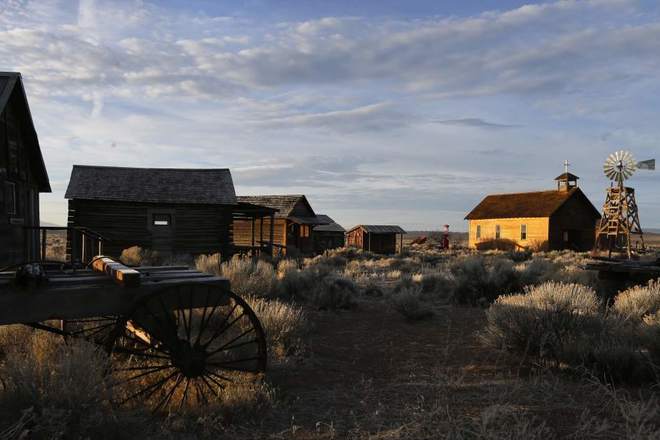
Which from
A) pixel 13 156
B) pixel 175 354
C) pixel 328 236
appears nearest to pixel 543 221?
pixel 328 236

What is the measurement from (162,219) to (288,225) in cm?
1204

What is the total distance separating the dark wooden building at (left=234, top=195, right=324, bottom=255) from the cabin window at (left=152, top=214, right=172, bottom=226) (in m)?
9.51

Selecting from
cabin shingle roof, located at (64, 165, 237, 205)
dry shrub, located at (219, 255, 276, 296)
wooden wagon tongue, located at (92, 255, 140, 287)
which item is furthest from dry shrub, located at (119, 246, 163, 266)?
wooden wagon tongue, located at (92, 255, 140, 287)

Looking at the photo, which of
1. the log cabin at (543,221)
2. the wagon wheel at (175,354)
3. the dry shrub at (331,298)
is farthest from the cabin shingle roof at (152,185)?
the log cabin at (543,221)

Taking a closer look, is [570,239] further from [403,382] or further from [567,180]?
[403,382]

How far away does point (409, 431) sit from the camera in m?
3.79

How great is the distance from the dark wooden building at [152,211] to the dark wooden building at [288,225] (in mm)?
8630

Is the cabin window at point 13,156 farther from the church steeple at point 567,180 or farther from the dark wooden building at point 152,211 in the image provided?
the church steeple at point 567,180

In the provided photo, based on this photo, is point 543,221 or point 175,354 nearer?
point 175,354

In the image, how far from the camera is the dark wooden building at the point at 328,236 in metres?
38.2

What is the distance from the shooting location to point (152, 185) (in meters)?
21.7

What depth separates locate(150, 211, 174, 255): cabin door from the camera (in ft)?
67.6

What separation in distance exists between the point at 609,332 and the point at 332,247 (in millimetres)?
33630

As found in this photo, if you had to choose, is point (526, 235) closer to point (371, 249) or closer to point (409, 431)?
point (371, 249)
